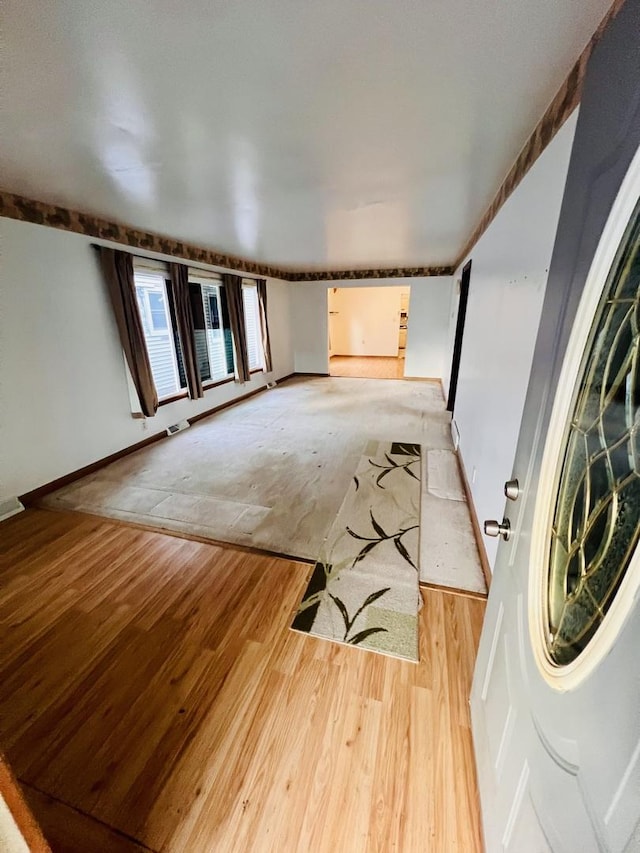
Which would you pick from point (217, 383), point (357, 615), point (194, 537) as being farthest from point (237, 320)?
point (357, 615)

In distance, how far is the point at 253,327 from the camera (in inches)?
236

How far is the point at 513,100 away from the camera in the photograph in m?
1.34

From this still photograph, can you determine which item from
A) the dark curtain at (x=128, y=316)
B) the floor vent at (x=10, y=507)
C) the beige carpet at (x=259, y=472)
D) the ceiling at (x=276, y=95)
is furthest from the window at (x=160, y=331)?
the floor vent at (x=10, y=507)

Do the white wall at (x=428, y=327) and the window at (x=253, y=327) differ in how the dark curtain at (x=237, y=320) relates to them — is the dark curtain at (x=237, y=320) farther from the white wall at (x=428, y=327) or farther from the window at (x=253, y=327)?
the white wall at (x=428, y=327)

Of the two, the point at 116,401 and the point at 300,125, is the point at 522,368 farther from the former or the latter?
the point at 116,401

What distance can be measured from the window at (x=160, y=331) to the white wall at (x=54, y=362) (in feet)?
1.71

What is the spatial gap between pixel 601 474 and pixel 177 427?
14.3 ft

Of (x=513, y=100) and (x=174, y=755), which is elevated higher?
(x=513, y=100)

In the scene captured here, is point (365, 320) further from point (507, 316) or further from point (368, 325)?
point (507, 316)

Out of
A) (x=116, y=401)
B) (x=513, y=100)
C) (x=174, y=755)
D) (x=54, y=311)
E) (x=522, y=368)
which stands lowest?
(x=174, y=755)

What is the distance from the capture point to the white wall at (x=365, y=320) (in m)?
9.48

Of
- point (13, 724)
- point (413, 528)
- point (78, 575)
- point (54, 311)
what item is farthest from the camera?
point (54, 311)

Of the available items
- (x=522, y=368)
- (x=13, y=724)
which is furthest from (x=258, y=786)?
(x=522, y=368)

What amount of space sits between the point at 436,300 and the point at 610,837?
22.6ft
